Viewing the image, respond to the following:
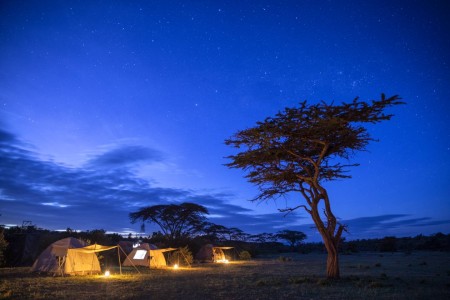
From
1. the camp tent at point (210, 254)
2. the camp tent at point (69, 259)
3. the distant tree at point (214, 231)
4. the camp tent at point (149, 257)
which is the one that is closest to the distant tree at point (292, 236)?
the distant tree at point (214, 231)

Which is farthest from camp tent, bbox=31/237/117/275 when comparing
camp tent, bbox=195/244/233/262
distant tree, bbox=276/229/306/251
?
distant tree, bbox=276/229/306/251

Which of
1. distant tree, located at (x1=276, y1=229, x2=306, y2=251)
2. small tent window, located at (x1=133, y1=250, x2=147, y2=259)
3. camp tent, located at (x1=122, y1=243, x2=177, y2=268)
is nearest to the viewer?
A: camp tent, located at (x1=122, y1=243, x2=177, y2=268)

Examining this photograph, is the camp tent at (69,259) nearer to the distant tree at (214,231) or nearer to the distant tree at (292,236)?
the distant tree at (214,231)

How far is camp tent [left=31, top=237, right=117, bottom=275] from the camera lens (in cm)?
2012

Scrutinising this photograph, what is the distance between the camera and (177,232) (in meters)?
48.7

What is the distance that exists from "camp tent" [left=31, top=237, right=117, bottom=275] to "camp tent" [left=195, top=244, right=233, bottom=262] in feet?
66.0

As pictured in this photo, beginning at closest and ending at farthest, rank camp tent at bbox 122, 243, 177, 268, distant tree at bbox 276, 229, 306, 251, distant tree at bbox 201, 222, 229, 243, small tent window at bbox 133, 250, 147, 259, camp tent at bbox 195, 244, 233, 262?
camp tent at bbox 122, 243, 177, 268 → small tent window at bbox 133, 250, 147, 259 → camp tent at bbox 195, 244, 233, 262 → distant tree at bbox 201, 222, 229, 243 → distant tree at bbox 276, 229, 306, 251

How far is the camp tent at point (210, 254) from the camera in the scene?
132 ft

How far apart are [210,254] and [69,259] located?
73.0ft

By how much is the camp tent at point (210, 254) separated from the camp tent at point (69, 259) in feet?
66.0

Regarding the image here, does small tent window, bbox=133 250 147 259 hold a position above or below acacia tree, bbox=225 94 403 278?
below

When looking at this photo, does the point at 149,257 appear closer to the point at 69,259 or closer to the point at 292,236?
the point at 69,259

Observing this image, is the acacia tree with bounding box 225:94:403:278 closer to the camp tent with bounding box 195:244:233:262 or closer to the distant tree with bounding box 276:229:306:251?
the camp tent with bounding box 195:244:233:262

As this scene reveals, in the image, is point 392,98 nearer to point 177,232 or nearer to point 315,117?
point 315,117
